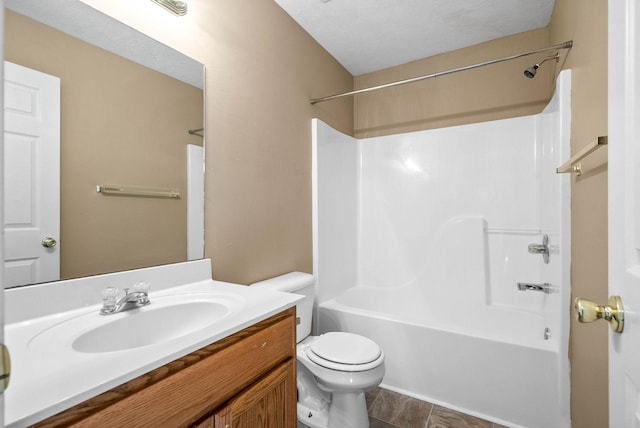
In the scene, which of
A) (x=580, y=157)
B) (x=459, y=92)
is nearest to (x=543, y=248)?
(x=580, y=157)

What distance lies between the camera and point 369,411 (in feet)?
5.87

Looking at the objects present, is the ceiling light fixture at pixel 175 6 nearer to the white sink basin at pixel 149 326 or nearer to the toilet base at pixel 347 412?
the white sink basin at pixel 149 326

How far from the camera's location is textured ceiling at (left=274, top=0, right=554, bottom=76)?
6.23ft

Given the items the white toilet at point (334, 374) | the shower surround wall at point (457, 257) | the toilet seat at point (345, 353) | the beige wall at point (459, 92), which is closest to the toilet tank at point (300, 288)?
the white toilet at point (334, 374)

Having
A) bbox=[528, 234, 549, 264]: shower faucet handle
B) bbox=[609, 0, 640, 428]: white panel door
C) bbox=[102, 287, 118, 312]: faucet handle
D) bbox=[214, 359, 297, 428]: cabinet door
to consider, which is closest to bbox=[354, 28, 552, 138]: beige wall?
bbox=[528, 234, 549, 264]: shower faucet handle

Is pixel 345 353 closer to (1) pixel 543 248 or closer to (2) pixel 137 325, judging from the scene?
(2) pixel 137 325

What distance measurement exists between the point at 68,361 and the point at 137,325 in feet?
1.15

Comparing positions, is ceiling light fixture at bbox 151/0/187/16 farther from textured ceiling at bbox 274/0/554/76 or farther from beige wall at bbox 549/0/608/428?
beige wall at bbox 549/0/608/428

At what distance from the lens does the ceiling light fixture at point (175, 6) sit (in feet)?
4.01

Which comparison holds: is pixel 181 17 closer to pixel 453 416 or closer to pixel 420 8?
pixel 420 8

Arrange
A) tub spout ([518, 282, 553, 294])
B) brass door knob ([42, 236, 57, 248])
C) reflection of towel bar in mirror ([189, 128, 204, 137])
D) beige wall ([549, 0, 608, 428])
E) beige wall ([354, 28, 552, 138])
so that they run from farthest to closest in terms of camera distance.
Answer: beige wall ([354, 28, 552, 138]) < tub spout ([518, 282, 553, 294]) < reflection of towel bar in mirror ([189, 128, 204, 137]) < beige wall ([549, 0, 608, 428]) < brass door knob ([42, 236, 57, 248])

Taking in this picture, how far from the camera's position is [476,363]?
171 centimetres

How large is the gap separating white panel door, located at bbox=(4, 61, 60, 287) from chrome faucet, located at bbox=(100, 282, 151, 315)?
0.51ft

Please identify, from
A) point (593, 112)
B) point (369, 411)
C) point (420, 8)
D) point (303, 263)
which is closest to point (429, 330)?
point (369, 411)
